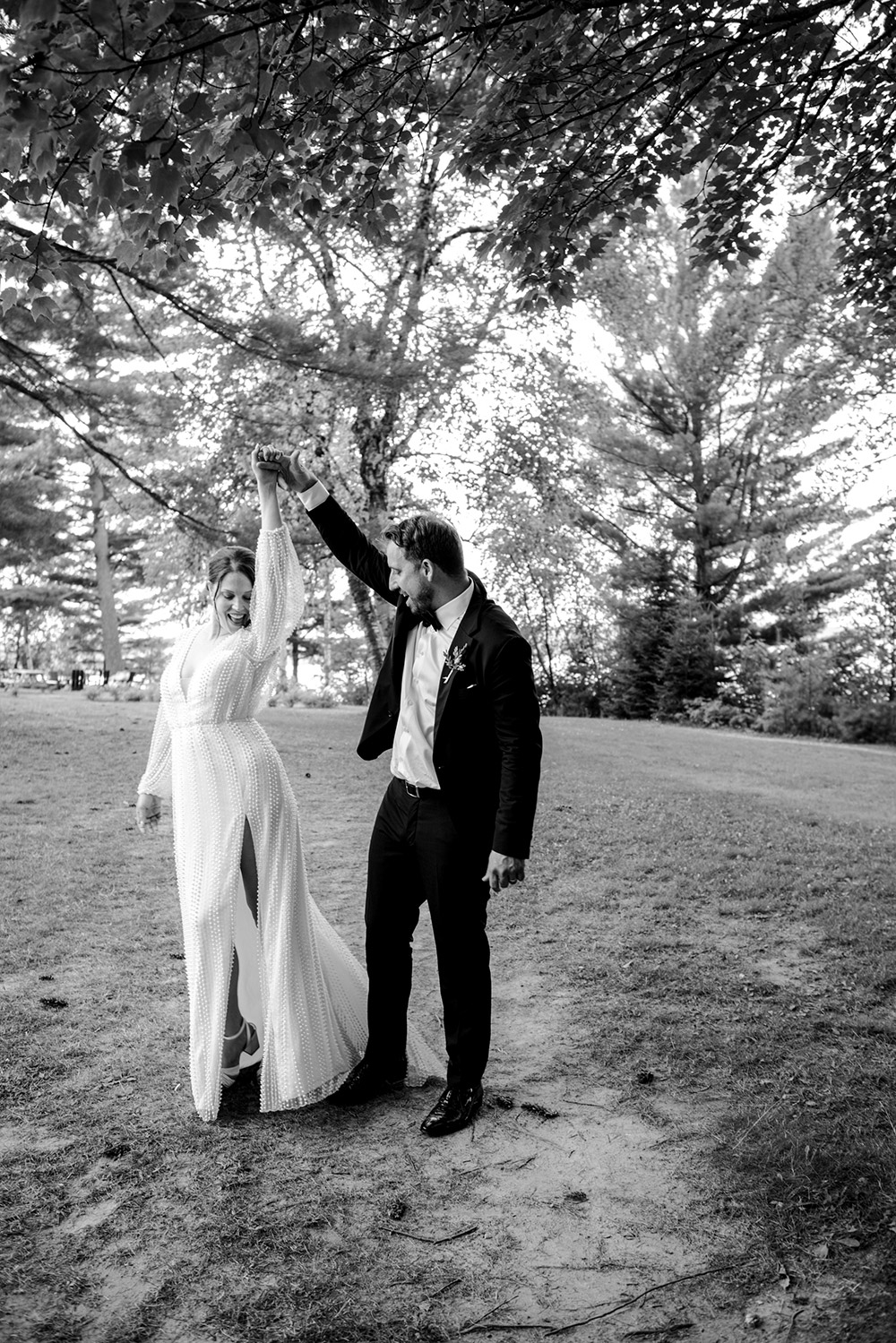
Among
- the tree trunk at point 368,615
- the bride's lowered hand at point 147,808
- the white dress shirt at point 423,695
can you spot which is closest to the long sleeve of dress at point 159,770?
the bride's lowered hand at point 147,808

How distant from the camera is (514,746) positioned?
12.6 ft

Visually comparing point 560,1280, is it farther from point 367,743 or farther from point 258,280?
point 258,280

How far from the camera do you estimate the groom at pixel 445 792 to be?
384cm

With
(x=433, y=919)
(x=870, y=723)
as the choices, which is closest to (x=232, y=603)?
(x=433, y=919)

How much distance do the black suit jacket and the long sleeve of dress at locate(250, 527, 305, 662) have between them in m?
0.48

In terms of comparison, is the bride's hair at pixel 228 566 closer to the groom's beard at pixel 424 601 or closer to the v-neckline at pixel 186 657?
the v-neckline at pixel 186 657

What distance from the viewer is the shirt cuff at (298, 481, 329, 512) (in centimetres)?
431

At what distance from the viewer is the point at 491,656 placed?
383 centimetres

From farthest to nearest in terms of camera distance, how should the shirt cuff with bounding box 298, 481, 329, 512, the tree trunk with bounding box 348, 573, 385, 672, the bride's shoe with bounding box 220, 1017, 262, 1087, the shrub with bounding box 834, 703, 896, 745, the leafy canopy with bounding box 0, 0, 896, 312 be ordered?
the tree trunk with bounding box 348, 573, 385, 672 < the shrub with bounding box 834, 703, 896, 745 < the shirt cuff with bounding box 298, 481, 329, 512 < the bride's shoe with bounding box 220, 1017, 262, 1087 < the leafy canopy with bounding box 0, 0, 896, 312

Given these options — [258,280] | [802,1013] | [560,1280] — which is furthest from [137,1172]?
[258,280]

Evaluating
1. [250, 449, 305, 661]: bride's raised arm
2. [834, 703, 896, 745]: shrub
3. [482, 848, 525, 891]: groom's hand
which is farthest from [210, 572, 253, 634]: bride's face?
[834, 703, 896, 745]: shrub

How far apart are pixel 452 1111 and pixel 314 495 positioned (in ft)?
8.08

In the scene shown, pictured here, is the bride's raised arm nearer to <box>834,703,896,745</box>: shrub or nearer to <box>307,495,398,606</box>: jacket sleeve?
<box>307,495,398,606</box>: jacket sleeve

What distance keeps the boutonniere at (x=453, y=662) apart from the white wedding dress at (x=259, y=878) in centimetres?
63
